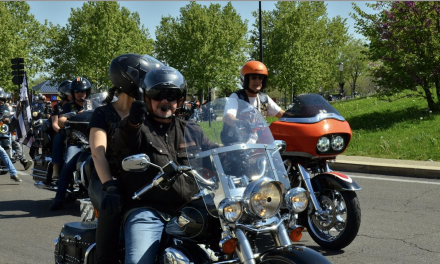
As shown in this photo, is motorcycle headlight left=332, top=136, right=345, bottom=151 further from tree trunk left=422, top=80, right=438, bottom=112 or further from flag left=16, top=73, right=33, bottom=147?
tree trunk left=422, top=80, right=438, bottom=112

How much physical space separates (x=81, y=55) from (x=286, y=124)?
48164 mm

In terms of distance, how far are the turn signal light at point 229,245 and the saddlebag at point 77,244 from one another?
1215 millimetres

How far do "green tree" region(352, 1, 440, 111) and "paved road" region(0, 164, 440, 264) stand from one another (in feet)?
21.6

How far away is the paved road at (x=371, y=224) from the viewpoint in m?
5.54

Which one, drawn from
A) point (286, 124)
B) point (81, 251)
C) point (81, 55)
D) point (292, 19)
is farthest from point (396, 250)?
point (81, 55)

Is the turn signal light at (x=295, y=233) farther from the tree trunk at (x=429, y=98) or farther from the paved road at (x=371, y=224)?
the tree trunk at (x=429, y=98)

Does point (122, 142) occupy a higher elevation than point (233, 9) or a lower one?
lower

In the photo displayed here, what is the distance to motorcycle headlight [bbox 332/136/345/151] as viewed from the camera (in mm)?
5594

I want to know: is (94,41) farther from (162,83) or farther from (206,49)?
(162,83)

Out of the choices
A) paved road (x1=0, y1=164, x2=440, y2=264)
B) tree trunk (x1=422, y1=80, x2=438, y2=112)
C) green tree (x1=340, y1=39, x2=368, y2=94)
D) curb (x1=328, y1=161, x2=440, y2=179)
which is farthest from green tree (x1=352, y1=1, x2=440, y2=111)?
green tree (x1=340, y1=39, x2=368, y2=94)

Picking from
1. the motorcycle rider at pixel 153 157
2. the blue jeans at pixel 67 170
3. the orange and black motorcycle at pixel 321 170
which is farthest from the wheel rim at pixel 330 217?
the blue jeans at pixel 67 170

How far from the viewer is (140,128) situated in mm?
3258

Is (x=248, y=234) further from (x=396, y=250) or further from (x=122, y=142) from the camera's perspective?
(x=396, y=250)

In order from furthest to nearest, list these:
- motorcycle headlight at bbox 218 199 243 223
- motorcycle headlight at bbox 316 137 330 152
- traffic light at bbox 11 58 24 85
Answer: traffic light at bbox 11 58 24 85, motorcycle headlight at bbox 316 137 330 152, motorcycle headlight at bbox 218 199 243 223
